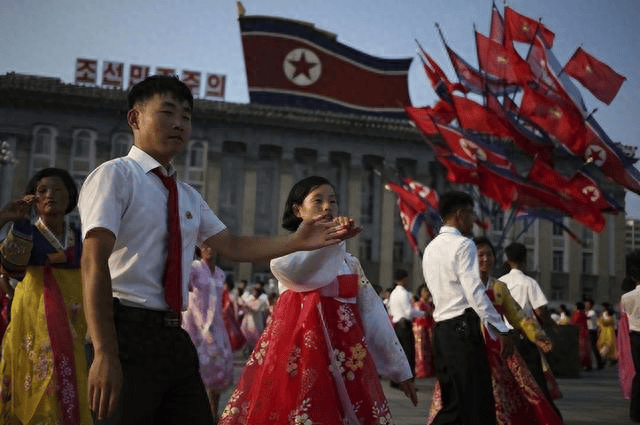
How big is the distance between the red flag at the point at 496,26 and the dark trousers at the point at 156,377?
1753 centimetres

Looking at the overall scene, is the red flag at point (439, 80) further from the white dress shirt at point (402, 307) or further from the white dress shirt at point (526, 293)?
the white dress shirt at point (526, 293)

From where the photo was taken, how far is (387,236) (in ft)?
149

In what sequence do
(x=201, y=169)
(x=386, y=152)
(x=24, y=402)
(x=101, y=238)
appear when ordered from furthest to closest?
(x=386, y=152) < (x=201, y=169) < (x=24, y=402) < (x=101, y=238)

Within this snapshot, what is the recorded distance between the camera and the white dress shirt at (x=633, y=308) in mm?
8430

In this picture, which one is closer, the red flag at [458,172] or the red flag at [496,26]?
the red flag at [458,172]

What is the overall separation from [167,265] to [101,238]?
0.29 m

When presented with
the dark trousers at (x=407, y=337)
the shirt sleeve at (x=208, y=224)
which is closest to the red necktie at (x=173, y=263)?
the shirt sleeve at (x=208, y=224)

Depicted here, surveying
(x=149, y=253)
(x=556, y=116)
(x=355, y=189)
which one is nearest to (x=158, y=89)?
(x=149, y=253)

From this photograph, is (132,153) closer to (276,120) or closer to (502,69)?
Result: (502,69)

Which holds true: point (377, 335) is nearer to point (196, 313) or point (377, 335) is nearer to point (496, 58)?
point (196, 313)

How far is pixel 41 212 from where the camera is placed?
468cm

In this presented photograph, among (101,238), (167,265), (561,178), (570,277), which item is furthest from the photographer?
(570,277)

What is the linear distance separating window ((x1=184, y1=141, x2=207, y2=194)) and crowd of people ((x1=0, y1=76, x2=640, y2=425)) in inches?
1345

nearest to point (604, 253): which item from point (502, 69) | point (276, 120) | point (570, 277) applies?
point (570, 277)
